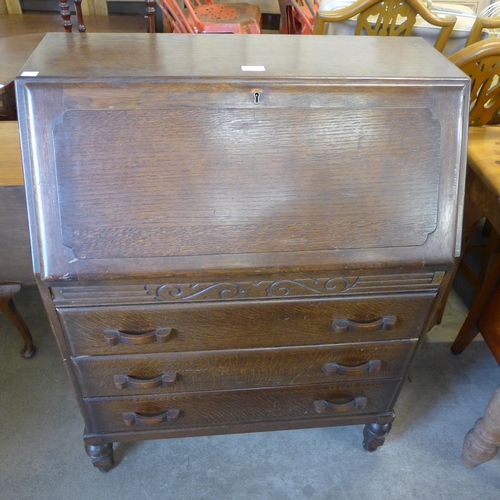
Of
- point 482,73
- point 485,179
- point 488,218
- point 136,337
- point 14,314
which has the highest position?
point 482,73

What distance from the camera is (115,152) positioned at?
0.88 m

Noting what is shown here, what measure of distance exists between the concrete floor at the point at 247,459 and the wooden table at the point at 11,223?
37cm

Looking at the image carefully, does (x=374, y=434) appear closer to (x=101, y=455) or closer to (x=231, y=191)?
(x=101, y=455)

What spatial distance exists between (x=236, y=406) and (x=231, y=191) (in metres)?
0.61

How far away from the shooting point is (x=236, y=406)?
4.11 ft

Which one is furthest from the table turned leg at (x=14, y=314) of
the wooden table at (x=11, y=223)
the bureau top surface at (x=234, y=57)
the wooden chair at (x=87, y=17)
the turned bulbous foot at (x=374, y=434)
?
the wooden chair at (x=87, y=17)

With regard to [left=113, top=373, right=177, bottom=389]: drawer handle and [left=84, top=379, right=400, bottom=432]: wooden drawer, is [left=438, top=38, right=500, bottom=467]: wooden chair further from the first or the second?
[left=113, top=373, right=177, bottom=389]: drawer handle

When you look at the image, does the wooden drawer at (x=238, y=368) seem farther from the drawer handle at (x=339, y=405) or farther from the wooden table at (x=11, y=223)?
the wooden table at (x=11, y=223)

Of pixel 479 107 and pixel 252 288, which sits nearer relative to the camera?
pixel 252 288

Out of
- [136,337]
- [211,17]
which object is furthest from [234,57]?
[211,17]

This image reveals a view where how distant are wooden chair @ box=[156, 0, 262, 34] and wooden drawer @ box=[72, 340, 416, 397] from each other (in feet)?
6.44

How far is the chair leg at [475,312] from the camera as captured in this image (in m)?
1.53

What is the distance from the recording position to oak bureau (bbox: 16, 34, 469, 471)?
869mm

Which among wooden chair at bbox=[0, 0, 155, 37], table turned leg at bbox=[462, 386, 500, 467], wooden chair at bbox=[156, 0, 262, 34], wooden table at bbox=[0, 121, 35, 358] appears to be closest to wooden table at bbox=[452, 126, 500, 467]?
table turned leg at bbox=[462, 386, 500, 467]
